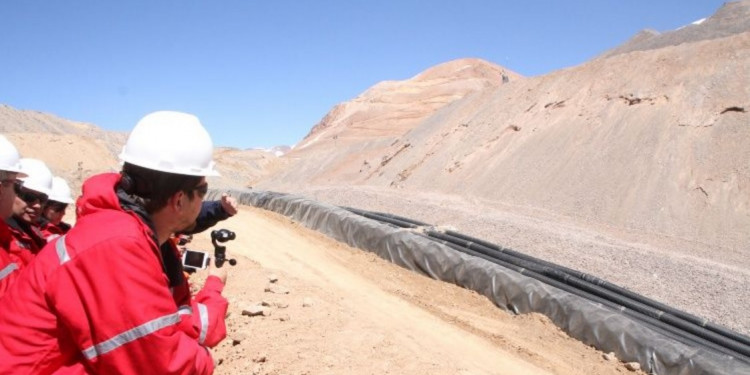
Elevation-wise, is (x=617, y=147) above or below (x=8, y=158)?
above

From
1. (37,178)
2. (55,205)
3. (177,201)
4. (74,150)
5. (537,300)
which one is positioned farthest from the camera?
(74,150)

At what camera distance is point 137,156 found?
1988 millimetres

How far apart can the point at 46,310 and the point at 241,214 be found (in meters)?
12.6

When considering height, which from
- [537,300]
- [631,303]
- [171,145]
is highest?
[171,145]

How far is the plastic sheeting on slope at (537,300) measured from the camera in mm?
6047

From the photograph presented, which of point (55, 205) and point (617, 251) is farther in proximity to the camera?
point (617, 251)

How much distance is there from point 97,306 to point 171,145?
0.63 m

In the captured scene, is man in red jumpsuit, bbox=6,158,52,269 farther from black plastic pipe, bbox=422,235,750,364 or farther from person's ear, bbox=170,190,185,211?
black plastic pipe, bbox=422,235,750,364

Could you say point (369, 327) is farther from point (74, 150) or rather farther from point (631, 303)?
point (74, 150)

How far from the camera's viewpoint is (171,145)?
79.6 inches

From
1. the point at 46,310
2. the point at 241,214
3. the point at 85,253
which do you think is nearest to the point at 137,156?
the point at 85,253

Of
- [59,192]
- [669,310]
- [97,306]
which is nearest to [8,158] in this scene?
[59,192]

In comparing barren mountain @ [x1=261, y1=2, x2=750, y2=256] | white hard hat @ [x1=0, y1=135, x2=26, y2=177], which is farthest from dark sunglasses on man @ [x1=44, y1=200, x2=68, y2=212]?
barren mountain @ [x1=261, y1=2, x2=750, y2=256]

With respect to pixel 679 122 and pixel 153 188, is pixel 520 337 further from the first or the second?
pixel 679 122
